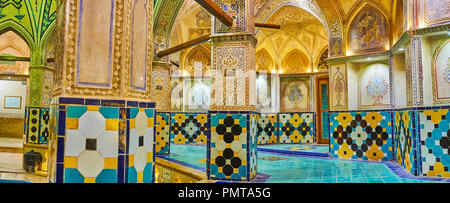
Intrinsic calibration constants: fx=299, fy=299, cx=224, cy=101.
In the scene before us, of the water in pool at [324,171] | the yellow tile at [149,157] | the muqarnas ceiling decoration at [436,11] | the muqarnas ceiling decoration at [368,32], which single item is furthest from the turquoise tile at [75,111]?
the muqarnas ceiling decoration at [368,32]

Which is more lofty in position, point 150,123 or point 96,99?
point 96,99

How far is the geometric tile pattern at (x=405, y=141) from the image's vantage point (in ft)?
18.7

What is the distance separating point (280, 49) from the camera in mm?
13031

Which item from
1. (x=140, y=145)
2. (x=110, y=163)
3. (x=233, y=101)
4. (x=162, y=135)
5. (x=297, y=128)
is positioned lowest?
(x=162, y=135)

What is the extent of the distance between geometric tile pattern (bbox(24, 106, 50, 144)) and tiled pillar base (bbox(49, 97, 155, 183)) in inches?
322

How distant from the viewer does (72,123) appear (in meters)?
1.91

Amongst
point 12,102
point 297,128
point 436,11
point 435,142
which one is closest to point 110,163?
point 435,142

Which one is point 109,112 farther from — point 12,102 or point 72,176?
point 12,102

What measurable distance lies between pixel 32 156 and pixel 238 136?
501 centimetres

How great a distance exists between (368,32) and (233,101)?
488 cm

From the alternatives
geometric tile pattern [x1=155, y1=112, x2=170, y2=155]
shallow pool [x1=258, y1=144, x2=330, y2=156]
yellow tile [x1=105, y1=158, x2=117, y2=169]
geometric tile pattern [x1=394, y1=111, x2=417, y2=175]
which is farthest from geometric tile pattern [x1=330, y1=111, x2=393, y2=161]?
yellow tile [x1=105, y1=158, x2=117, y2=169]

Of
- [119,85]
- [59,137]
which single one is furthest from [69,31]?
[59,137]

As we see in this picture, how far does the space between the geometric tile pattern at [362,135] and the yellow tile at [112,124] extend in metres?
7.25

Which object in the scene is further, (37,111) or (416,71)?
(37,111)
